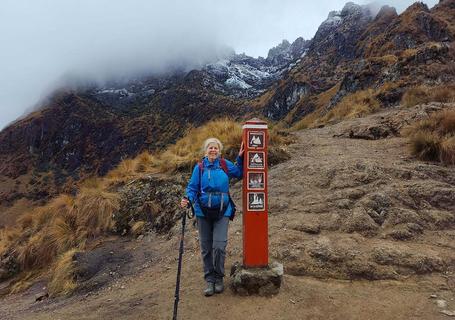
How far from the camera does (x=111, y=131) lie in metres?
92.6

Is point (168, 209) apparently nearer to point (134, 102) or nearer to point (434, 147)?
point (434, 147)

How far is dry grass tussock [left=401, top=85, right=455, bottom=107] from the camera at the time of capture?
1393 cm

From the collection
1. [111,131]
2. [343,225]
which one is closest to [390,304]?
[343,225]

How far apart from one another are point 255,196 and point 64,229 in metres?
6.40

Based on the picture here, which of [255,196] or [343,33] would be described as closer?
[255,196]

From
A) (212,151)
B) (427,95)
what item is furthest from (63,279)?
(427,95)

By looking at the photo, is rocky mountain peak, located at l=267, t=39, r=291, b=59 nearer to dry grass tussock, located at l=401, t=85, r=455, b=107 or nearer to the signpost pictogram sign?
dry grass tussock, located at l=401, t=85, r=455, b=107

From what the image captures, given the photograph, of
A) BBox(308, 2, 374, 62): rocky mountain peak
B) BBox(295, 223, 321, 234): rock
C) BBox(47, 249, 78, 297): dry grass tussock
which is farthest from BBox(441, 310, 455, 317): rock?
BBox(308, 2, 374, 62): rocky mountain peak

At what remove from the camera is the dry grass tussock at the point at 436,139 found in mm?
9023

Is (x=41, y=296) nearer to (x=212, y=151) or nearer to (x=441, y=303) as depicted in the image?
(x=212, y=151)

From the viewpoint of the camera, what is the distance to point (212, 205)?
5.41 m

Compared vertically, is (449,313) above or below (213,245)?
below

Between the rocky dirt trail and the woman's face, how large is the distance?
173 cm

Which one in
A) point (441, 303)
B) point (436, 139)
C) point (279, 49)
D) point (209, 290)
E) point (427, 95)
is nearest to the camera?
point (441, 303)
